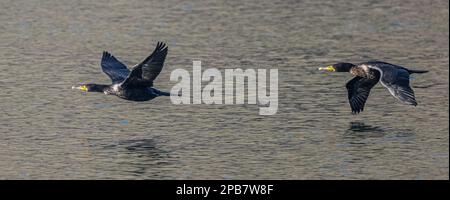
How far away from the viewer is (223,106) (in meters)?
19.3

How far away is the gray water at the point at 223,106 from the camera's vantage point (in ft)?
52.1

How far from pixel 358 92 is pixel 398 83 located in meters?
1.66

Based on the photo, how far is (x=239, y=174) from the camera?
1529 centimetres

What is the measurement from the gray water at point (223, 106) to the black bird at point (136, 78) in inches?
17.7

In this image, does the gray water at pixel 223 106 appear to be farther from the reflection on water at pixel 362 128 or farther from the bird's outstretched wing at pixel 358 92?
the bird's outstretched wing at pixel 358 92

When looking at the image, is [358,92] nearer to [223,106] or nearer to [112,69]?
[223,106]

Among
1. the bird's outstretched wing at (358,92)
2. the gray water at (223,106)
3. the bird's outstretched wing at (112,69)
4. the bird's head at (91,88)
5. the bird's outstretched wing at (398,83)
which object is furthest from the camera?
the bird's outstretched wing at (112,69)

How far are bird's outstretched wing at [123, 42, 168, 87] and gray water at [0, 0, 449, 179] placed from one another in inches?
28.9

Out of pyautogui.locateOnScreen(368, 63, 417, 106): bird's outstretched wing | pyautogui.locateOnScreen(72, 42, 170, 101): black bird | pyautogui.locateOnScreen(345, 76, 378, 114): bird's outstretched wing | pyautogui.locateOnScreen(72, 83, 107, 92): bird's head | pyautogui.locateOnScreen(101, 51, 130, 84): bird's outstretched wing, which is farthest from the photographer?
pyautogui.locateOnScreen(101, 51, 130, 84): bird's outstretched wing

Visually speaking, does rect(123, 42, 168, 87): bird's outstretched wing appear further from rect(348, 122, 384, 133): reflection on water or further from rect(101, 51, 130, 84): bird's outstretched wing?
rect(348, 122, 384, 133): reflection on water

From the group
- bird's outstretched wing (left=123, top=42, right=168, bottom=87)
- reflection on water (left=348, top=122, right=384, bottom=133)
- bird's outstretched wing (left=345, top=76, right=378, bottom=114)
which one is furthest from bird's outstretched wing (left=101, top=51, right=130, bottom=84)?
reflection on water (left=348, top=122, right=384, bottom=133)

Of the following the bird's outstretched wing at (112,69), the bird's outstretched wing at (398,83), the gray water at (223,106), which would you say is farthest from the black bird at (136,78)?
the bird's outstretched wing at (398,83)

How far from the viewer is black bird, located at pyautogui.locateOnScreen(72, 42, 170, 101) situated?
17.0 meters
